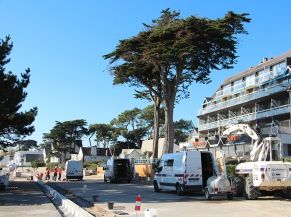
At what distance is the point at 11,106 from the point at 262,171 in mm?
22513

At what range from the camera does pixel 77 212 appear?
16156 millimetres

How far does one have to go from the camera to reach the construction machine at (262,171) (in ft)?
70.9

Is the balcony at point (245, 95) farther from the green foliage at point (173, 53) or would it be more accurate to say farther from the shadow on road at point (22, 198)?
the shadow on road at point (22, 198)

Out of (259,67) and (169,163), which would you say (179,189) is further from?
(259,67)

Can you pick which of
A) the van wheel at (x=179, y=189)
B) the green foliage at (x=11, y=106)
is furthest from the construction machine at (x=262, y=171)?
the green foliage at (x=11, y=106)

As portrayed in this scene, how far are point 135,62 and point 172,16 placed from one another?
5706 mm

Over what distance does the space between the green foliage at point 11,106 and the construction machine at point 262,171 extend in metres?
17.3

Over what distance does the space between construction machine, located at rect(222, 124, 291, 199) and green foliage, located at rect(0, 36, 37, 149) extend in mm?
17331

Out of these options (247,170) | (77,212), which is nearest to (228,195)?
(247,170)

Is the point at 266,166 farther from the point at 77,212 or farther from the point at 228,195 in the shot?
the point at 77,212

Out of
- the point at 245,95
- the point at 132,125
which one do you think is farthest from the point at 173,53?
the point at 132,125

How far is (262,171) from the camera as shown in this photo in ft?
71.1

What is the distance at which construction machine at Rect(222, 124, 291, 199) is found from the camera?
21.6m

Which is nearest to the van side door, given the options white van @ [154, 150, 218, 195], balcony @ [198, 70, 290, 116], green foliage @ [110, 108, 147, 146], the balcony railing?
white van @ [154, 150, 218, 195]
